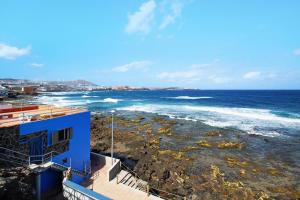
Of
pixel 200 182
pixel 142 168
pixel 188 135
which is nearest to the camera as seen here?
pixel 200 182

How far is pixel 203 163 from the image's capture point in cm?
2358

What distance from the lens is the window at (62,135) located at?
14.8 metres

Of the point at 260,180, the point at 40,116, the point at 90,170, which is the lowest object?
the point at 260,180

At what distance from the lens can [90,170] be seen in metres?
18.0

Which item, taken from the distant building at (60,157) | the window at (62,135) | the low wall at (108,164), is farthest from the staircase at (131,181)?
the window at (62,135)

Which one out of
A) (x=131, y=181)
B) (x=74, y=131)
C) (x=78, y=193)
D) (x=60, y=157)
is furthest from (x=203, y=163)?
(x=78, y=193)

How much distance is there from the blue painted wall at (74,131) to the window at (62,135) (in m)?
0.22

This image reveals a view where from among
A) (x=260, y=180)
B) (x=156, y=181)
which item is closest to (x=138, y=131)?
(x=156, y=181)

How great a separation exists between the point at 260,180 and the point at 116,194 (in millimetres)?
12505

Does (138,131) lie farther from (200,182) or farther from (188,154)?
(200,182)

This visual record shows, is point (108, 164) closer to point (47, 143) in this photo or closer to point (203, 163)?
point (47, 143)

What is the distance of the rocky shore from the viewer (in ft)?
60.3

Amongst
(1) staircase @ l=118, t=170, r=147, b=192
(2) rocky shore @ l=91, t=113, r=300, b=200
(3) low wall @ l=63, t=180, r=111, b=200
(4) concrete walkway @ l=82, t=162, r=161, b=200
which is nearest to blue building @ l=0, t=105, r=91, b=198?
(4) concrete walkway @ l=82, t=162, r=161, b=200

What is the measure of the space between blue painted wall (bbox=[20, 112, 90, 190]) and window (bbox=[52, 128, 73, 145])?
0.22 m
